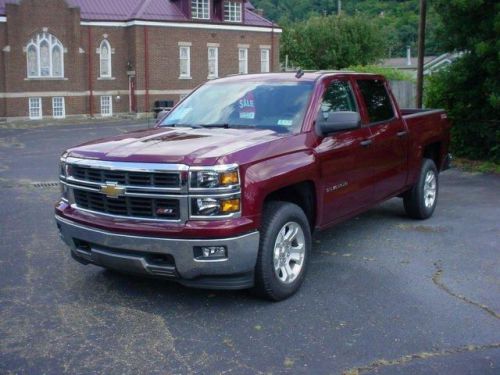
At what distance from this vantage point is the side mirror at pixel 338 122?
594cm

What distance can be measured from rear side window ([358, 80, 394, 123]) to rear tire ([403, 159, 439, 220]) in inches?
44.4

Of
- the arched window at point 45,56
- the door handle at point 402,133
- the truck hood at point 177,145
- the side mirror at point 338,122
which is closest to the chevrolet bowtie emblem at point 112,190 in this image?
the truck hood at point 177,145

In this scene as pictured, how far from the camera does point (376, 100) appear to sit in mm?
7500

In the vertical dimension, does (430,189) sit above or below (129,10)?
below

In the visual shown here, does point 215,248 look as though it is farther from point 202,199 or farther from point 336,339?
point 336,339

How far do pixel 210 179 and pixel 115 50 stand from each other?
3507 centimetres

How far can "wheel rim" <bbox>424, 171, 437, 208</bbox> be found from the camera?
8578 mm

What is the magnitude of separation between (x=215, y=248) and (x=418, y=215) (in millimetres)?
4371

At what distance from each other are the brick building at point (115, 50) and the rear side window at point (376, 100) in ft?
100

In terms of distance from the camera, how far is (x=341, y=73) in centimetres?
693

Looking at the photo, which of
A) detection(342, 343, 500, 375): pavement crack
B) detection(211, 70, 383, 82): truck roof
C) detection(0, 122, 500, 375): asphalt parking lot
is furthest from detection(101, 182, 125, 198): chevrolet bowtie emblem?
detection(211, 70, 383, 82): truck roof

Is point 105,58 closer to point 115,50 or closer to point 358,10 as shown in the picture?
point 115,50

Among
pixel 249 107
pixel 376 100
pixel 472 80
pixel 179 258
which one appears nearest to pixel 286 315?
pixel 179 258

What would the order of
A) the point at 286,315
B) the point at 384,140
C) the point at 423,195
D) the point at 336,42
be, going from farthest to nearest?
the point at 336,42 < the point at 423,195 < the point at 384,140 < the point at 286,315
